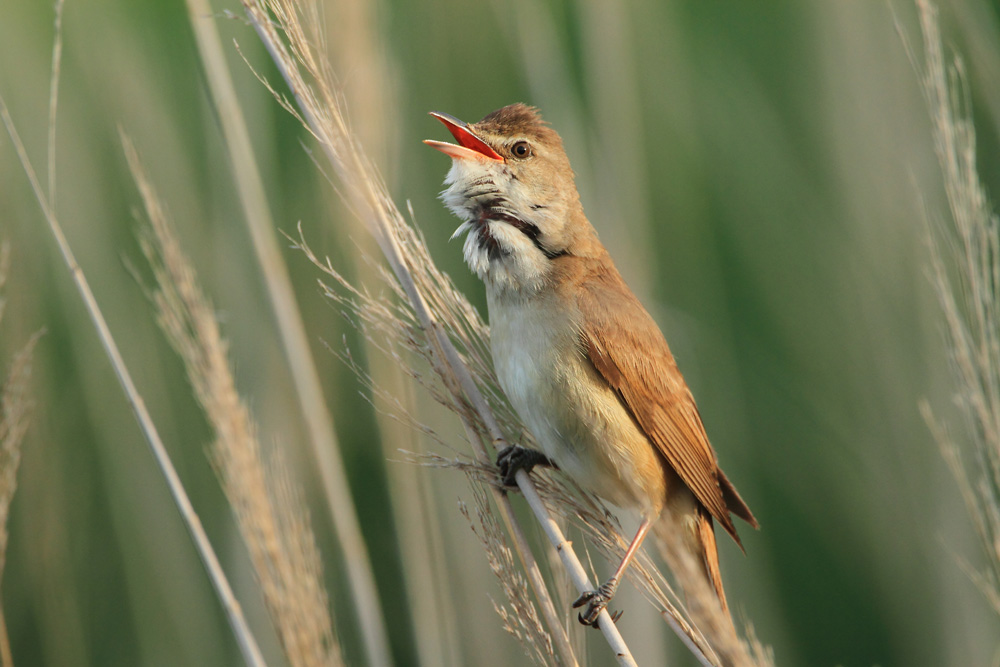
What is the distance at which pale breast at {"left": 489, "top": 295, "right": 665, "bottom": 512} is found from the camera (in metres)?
2.12

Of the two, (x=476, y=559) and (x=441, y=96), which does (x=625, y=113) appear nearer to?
(x=441, y=96)

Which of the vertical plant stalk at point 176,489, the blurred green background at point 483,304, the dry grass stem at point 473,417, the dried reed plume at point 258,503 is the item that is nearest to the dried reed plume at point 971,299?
the dry grass stem at point 473,417

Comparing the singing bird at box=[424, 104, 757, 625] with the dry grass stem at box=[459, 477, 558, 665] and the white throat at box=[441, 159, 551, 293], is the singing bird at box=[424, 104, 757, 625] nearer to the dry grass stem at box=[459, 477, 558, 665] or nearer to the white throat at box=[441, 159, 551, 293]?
the white throat at box=[441, 159, 551, 293]

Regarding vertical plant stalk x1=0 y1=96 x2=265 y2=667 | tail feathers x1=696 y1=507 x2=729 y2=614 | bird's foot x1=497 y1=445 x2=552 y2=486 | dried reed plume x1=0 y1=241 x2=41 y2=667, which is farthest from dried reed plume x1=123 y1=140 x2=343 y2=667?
tail feathers x1=696 y1=507 x2=729 y2=614

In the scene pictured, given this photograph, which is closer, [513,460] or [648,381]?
[513,460]

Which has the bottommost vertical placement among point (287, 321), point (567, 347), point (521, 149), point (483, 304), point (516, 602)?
point (516, 602)

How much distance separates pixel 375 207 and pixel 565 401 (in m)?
0.70

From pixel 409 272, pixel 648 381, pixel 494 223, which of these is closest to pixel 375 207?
pixel 409 272

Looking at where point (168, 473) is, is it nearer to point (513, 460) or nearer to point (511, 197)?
point (513, 460)

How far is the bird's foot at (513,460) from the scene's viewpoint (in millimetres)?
2135

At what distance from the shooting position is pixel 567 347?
216 centimetres

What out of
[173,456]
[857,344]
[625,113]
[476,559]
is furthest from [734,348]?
[173,456]

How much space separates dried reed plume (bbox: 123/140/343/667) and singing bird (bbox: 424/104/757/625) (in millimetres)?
712

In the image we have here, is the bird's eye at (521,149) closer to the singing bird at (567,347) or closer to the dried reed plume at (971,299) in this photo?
the singing bird at (567,347)
